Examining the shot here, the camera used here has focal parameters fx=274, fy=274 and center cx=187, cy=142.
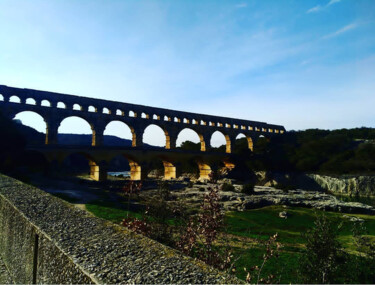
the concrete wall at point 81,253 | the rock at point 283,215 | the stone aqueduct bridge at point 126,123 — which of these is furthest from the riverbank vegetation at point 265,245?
the stone aqueduct bridge at point 126,123

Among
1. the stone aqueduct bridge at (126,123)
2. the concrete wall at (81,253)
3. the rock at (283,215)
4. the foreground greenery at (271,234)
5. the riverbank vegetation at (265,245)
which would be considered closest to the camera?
the concrete wall at (81,253)

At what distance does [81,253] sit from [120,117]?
39422 mm

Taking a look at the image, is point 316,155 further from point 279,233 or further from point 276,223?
point 279,233

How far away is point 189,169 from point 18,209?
160 ft

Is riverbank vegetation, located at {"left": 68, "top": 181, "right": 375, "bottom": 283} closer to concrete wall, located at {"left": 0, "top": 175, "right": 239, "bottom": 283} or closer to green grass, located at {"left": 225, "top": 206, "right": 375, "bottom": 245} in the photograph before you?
green grass, located at {"left": 225, "top": 206, "right": 375, "bottom": 245}

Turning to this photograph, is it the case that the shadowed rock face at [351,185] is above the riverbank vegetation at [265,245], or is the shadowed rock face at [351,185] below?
below

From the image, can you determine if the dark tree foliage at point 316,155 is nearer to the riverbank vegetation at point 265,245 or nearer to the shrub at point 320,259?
the riverbank vegetation at point 265,245

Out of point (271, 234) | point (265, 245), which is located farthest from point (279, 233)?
point (265, 245)

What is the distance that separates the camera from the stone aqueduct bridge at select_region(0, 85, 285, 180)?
32500mm

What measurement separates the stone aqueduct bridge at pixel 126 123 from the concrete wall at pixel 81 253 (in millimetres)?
29738

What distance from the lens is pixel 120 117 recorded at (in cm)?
4044

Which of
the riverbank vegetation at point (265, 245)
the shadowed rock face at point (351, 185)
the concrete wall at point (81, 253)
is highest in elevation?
the concrete wall at point (81, 253)

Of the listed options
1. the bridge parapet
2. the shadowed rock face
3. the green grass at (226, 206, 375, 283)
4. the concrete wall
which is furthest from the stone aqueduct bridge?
the concrete wall

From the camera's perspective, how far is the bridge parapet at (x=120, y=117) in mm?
32688
